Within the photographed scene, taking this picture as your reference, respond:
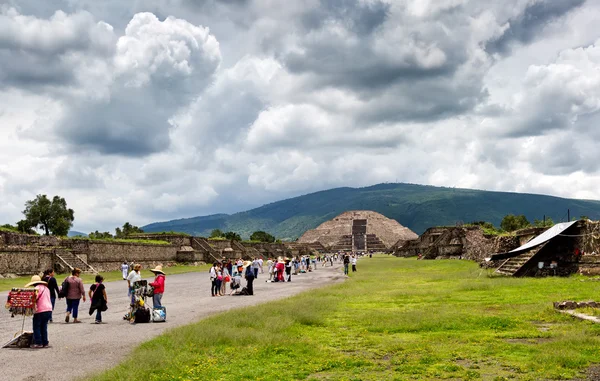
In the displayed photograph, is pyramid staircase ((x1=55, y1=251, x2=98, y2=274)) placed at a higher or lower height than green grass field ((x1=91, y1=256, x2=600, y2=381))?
higher

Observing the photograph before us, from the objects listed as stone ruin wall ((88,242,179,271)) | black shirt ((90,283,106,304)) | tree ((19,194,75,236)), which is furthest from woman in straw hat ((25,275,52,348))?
tree ((19,194,75,236))

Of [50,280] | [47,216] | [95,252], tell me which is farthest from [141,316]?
[47,216]

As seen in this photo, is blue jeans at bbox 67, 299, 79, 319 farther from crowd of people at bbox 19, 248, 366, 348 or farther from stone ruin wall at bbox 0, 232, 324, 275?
stone ruin wall at bbox 0, 232, 324, 275

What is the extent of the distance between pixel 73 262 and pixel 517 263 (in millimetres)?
36628

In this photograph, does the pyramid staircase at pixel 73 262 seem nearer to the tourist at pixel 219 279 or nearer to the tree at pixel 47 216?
the tourist at pixel 219 279

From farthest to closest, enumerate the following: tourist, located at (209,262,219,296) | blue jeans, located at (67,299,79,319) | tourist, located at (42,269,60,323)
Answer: tourist, located at (209,262,219,296) < tourist, located at (42,269,60,323) < blue jeans, located at (67,299,79,319)

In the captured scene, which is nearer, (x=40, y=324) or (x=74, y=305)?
(x=40, y=324)

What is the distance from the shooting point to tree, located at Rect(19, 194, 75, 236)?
88688 millimetres

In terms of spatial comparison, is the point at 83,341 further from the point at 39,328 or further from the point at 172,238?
the point at 172,238

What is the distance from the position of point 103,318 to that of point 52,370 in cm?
881

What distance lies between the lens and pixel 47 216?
90.0 metres

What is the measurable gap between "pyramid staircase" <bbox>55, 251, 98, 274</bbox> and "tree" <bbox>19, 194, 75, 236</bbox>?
4518 centimetres

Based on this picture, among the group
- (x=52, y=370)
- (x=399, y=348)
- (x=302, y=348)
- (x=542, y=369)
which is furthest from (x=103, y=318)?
(x=542, y=369)

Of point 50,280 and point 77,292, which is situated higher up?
point 50,280
